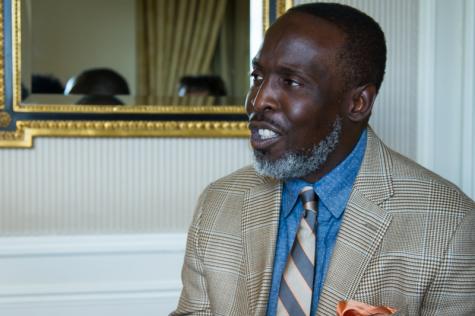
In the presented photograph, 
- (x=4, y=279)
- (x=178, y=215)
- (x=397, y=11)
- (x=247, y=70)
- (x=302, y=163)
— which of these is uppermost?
(x=397, y=11)

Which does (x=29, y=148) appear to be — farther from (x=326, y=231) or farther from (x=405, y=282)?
(x=405, y=282)

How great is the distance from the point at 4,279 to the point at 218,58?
0.98m

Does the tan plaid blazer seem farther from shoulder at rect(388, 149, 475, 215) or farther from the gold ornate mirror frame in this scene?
the gold ornate mirror frame

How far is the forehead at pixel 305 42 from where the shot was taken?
1509 millimetres

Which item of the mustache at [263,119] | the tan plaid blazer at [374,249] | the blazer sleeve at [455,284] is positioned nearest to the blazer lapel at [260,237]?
the tan plaid blazer at [374,249]

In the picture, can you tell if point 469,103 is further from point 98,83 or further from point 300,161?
point 98,83

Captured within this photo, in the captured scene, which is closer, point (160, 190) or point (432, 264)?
point (432, 264)

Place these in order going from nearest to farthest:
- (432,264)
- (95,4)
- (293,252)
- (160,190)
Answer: (432,264) → (293,252) → (95,4) → (160,190)

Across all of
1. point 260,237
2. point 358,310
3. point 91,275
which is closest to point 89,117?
point 91,275

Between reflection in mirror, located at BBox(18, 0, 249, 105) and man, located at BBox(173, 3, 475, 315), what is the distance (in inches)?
30.1

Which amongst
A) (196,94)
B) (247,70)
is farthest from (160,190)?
(247,70)

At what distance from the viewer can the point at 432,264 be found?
144 centimetres

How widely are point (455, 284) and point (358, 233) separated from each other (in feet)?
0.70

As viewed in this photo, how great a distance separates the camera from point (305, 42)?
1511 mm
